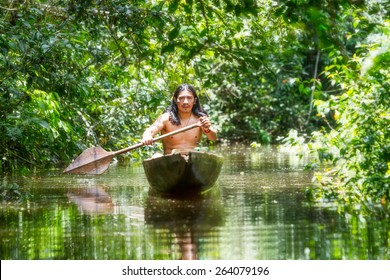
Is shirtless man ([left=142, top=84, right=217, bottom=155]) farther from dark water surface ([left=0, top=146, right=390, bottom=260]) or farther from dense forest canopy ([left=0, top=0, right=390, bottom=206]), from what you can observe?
dark water surface ([left=0, top=146, right=390, bottom=260])

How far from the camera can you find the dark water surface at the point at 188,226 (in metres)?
5.49

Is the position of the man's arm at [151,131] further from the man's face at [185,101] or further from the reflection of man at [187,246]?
the reflection of man at [187,246]

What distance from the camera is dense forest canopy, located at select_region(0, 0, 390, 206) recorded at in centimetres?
629

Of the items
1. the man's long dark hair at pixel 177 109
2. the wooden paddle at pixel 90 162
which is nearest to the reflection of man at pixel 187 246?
the man's long dark hair at pixel 177 109

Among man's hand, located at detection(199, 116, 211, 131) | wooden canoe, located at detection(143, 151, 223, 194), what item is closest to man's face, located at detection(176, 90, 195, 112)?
man's hand, located at detection(199, 116, 211, 131)

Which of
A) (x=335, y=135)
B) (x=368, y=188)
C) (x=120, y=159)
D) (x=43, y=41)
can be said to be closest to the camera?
(x=368, y=188)

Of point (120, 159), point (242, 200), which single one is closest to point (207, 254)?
point (242, 200)

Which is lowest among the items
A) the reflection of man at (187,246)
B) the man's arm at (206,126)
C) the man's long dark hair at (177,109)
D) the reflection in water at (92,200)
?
the reflection of man at (187,246)

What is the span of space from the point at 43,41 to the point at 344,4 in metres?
4.16

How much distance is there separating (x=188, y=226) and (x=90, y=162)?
398cm

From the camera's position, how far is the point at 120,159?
1506 centimetres

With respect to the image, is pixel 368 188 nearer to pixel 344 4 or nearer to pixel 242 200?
pixel 242 200

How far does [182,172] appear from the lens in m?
8.47

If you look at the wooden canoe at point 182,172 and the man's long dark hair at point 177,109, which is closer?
the wooden canoe at point 182,172
